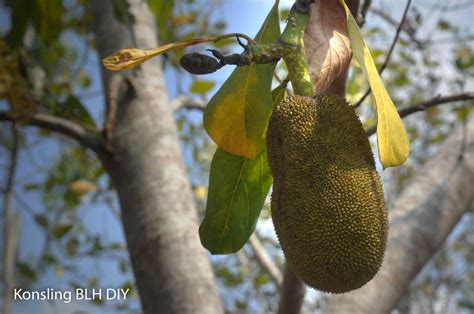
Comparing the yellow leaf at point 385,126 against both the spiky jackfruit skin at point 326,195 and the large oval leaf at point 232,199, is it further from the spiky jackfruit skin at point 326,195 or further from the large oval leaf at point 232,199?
the large oval leaf at point 232,199

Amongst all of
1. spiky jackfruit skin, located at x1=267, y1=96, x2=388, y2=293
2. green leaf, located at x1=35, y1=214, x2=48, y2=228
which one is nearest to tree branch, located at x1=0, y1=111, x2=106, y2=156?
spiky jackfruit skin, located at x1=267, y1=96, x2=388, y2=293

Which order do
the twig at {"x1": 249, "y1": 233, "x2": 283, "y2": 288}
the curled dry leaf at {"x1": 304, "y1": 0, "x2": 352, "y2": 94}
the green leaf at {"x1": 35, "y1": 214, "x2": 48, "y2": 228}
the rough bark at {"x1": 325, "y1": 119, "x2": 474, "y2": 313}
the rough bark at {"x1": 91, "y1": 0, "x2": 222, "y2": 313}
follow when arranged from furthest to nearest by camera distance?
the green leaf at {"x1": 35, "y1": 214, "x2": 48, "y2": 228} → the twig at {"x1": 249, "y1": 233, "x2": 283, "y2": 288} → the rough bark at {"x1": 325, "y1": 119, "x2": 474, "y2": 313} → the rough bark at {"x1": 91, "y1": 0, "x2": 222, "y2": 313} → the curled dry leaf at {"x1": 304, "y1": 0, "x2": 352, "y2": 94}

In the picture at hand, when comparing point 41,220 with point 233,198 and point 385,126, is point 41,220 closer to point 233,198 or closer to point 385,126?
point 233,198

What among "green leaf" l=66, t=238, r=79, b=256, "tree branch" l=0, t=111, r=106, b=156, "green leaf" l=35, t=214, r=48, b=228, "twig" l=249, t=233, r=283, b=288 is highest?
"tree branch" l=0, t=111, r=106, b=156

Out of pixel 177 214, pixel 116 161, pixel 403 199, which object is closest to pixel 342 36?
pixel 177 214

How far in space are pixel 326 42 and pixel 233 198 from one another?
0.25m

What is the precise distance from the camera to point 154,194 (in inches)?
50.8

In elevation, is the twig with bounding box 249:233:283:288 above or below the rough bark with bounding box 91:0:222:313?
below

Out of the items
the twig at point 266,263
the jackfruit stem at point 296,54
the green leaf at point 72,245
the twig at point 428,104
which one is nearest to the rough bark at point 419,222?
the twig at point 266,263

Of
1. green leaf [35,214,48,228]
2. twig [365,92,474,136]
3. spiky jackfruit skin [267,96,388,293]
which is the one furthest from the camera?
green leaf [35,214,48,228]

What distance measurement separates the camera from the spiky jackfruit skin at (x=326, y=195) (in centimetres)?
63

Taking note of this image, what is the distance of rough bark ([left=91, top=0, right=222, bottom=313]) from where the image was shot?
1.18 m

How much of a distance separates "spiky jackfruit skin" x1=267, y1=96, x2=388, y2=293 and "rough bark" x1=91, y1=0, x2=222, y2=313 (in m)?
0.53

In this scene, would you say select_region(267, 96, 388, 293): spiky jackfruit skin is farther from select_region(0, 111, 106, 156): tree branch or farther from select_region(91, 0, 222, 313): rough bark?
select_region(0, 111, 106, 156): tree branch
